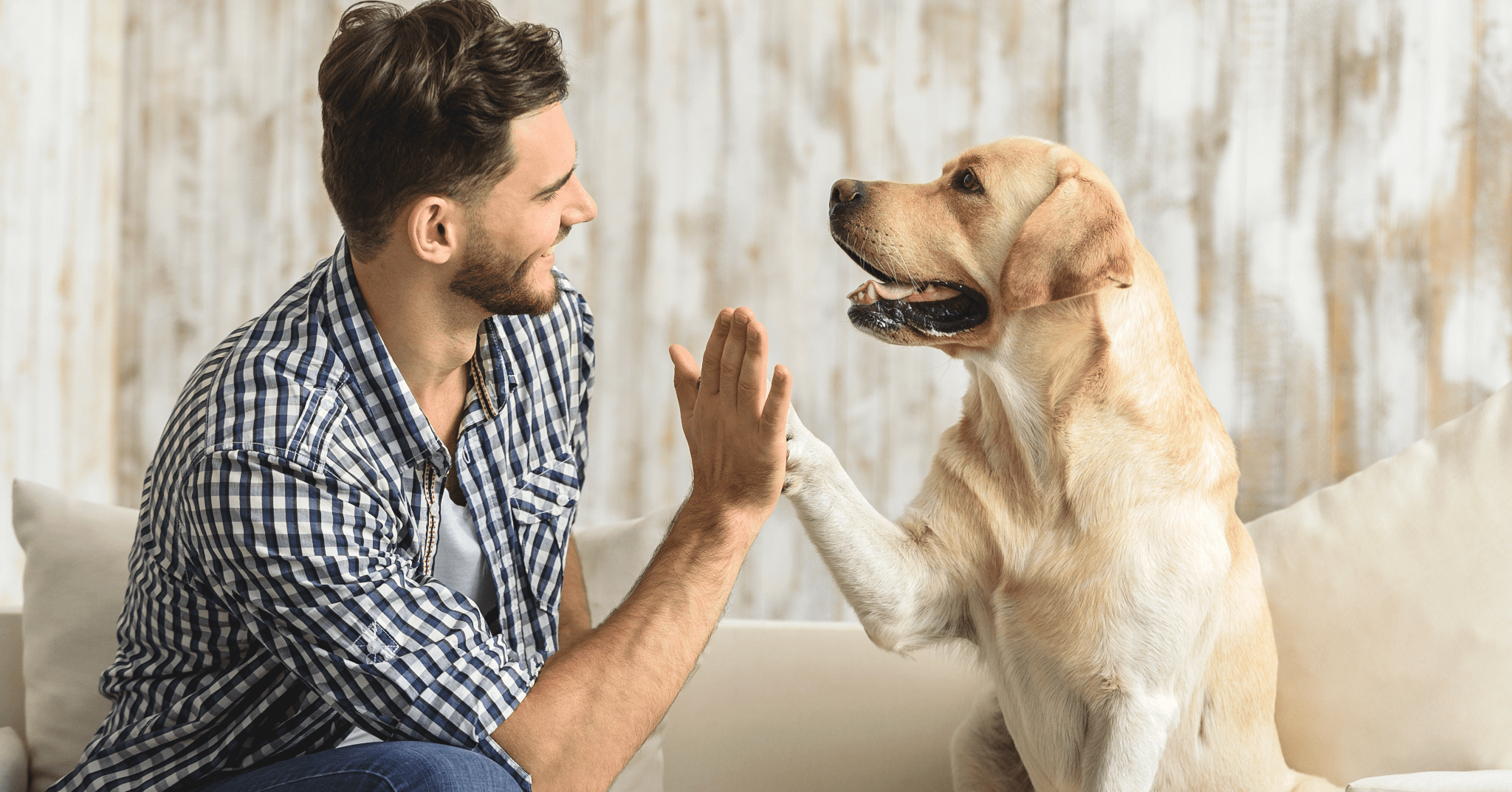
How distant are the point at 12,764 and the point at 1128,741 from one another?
1.51 m

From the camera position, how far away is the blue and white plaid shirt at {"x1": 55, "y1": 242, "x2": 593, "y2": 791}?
0.94m

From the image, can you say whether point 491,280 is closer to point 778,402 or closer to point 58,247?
point 778,402

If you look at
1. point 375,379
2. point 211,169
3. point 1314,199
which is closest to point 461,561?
point 375,379

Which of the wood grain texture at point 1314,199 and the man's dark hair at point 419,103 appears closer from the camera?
the man's dark hair at point 419,103

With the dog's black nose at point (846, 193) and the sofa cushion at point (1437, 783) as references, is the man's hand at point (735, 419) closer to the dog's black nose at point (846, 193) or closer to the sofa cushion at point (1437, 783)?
the dog's black nose at point (846, 193)

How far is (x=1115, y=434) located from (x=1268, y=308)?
4.29 ft

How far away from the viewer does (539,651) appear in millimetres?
1315

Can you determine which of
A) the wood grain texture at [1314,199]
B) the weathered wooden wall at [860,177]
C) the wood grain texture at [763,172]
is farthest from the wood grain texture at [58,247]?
the wood grain texture at [1314,199]

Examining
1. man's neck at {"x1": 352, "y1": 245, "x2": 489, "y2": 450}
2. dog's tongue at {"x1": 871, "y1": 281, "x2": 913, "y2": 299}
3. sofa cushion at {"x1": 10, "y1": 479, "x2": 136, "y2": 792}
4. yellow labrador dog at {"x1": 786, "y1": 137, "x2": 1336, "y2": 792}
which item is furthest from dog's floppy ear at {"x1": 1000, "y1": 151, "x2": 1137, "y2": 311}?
sofa cushion at {"x1": 10, "y1": 479, "x2": 136, "y2": 792}

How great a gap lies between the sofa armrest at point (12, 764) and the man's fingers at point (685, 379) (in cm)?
111

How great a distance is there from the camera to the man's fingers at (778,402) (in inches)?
39.8

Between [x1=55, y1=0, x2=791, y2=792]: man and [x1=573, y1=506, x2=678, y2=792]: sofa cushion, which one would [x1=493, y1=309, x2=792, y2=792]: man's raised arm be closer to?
[x1=55, y1=0, x2=791, y2=792]: man

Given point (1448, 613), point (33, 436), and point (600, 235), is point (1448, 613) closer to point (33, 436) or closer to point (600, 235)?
point (600, 235)

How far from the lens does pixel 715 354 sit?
42.9 inches
